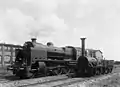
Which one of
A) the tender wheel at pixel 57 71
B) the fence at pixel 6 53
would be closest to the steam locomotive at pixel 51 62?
the tender wheel at pixel 57 71

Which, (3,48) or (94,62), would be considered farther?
(3,48)

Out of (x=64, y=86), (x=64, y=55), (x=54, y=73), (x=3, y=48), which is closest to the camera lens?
(x=64, y=86)

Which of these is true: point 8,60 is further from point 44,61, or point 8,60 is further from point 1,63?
point 44,61

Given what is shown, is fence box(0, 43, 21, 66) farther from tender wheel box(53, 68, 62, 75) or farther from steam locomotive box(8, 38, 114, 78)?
tender wheel box(53, 68, 62, 75)

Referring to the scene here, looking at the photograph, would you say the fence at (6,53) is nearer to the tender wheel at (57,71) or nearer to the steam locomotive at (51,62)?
the steam locomotive at (51,62)

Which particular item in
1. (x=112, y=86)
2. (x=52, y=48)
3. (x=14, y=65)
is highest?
(x=52, y=48)

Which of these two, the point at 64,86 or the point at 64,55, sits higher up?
the point at 64,55

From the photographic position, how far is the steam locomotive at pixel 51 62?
51.5 ft

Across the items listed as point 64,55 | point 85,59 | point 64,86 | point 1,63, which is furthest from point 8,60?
point 64,86

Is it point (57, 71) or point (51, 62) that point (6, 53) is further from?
point (51, 62)

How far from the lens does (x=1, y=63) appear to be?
106 ft

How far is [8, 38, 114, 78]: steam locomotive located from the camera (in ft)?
51.5

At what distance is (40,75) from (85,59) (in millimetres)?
4847

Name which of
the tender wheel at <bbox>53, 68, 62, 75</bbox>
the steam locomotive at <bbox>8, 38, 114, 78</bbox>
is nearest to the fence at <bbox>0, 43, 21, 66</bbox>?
the steam locomotive at <bbox>8, 38, 114, 78</bbox>
